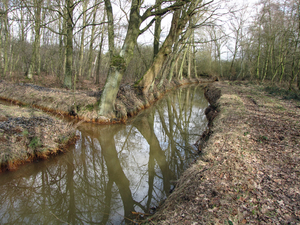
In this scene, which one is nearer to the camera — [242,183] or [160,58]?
[242,183]

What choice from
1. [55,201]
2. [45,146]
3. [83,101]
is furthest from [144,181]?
[83,101]

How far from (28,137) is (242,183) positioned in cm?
444

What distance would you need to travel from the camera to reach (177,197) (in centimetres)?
288

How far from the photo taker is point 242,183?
117 inches

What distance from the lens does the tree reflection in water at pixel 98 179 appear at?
307 cm

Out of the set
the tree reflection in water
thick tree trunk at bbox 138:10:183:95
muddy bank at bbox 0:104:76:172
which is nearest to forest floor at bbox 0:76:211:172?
muddy bank at bbox 0:104:76:172

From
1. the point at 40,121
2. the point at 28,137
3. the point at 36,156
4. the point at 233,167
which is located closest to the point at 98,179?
the point at 36,156

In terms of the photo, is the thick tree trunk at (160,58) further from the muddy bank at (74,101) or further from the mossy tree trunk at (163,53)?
the muddy bank at (74,101)

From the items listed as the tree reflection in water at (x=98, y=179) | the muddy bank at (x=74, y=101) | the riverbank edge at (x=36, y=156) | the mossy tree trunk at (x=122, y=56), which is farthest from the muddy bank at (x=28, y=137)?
the mossy tree trunk at (x=122, y=56)

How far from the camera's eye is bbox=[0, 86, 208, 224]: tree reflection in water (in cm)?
307

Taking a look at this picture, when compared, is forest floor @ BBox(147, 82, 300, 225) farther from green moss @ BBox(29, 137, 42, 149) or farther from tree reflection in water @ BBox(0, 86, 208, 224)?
green moss @ BBox(29, 137, 42, 149)

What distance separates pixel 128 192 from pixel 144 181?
1.59 ft

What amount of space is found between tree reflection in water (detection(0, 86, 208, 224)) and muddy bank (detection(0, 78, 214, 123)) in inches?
33.8

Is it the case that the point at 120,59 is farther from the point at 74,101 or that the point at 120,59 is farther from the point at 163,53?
the point at 163,53
